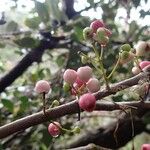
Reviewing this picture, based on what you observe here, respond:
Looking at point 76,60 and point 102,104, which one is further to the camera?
point 76,60

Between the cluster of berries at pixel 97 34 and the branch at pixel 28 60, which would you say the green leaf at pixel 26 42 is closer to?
the branch at pixel 28 60

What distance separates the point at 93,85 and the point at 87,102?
65mm

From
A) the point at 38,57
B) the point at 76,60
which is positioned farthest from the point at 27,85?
the point at 76,60

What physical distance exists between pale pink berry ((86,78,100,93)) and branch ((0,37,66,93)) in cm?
99

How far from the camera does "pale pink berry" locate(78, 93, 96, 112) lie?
2.08ft

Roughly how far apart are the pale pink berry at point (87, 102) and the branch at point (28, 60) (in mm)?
1044

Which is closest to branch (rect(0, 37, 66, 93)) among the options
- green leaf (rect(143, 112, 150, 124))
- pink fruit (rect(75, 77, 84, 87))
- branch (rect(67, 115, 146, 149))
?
branch (rect(67, 115, 146, 149))

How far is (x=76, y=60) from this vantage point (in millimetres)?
1627

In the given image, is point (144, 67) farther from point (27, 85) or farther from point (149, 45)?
point (27, 85)

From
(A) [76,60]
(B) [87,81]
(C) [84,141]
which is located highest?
(B) [87,81]

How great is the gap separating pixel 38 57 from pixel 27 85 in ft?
0.52

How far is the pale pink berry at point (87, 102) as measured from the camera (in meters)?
0.63

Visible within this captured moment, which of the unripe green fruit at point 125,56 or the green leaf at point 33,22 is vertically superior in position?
the green leaf at point 33,22

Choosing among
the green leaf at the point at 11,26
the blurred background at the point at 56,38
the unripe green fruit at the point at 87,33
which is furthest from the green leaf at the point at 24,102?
the unripe green fruit at the point at 87,33
